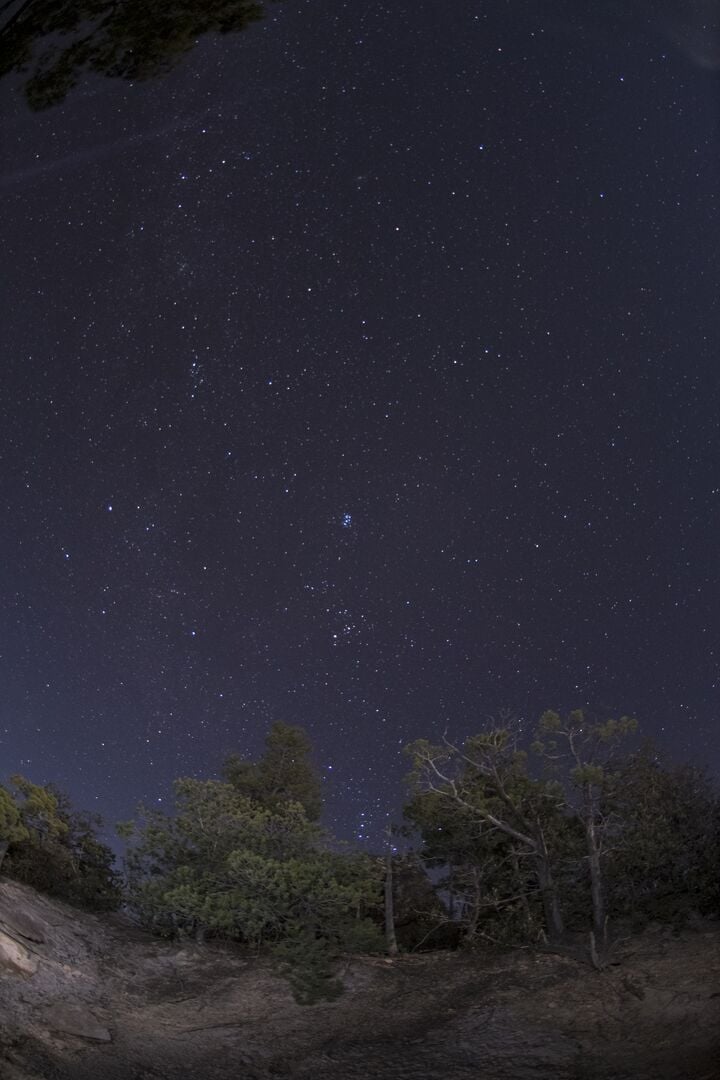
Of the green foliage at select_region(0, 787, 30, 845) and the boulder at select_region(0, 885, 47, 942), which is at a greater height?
the green foliage at select_region(0, 787, 30, 845)

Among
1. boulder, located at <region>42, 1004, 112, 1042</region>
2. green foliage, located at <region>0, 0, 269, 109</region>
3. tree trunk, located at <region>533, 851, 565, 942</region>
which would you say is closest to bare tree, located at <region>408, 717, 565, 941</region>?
tree trunk, located at <region>533, 851, 565, 942</region>

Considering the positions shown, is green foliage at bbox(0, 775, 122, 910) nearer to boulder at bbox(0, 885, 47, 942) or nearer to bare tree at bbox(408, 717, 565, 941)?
boulder at bbox(0, 885, 47, 942)

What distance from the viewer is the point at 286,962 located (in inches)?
763

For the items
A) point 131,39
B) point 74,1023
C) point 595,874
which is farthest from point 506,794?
point 131,39

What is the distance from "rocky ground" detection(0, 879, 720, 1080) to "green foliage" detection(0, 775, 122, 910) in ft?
7.42

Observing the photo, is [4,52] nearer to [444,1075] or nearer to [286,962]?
[444,1075]

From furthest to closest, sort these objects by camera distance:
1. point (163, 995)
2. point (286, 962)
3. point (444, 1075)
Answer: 1. point (286, 962)
2. point (163, 995)
3. point (444, 1075)

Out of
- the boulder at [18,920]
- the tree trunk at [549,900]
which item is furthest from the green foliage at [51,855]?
the tree trunk at [549,900]

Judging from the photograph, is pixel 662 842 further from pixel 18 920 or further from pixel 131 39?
pixel 131 39

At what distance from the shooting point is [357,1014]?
1551cm

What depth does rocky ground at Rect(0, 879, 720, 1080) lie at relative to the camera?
1132 cm

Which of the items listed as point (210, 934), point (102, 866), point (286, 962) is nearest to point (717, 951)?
point (286, 962)

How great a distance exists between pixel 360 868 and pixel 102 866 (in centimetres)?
1092

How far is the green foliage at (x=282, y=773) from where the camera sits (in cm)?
3372
